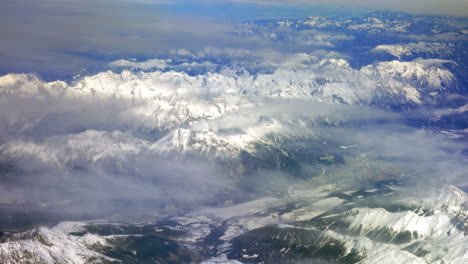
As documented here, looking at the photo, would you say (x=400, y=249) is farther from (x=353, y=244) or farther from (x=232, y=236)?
(x=232, y=236)

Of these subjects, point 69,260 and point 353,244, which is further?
point 353,244

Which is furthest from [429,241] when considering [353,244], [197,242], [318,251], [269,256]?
[197,242]

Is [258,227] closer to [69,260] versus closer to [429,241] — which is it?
[429,241]

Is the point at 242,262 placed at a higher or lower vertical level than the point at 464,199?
lower

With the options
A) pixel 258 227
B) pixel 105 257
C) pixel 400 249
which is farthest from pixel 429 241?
pixel 105 257

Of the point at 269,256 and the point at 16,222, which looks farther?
the point at 16,222

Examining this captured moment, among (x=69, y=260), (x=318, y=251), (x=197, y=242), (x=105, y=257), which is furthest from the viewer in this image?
(x=197, y=242)

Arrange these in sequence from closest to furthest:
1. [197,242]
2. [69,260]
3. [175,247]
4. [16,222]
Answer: [69,260]
[175,247]
[197,242]
[16,222]

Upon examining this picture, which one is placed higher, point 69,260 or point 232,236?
point 69,260

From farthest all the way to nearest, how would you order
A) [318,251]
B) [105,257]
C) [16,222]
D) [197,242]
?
[16,222]
[197,242]
[318,251]
[105,257]
